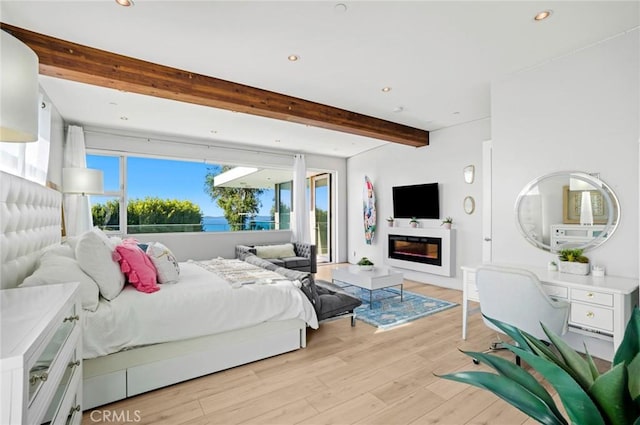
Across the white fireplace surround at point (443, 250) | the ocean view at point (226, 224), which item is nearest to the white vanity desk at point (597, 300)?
the white fireplace surround at point (443, 250)

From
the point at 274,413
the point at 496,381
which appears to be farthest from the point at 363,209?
the point at 496,381

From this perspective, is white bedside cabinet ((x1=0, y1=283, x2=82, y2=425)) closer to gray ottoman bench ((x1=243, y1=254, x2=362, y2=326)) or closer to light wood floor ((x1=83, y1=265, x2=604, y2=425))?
light wood floor ((x1=83, y1=265, x2=604, y2=425))

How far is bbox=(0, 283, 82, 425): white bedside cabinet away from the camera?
89cm

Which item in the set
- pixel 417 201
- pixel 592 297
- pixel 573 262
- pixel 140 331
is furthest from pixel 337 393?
pixel 417 201

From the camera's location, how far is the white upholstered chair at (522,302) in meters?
2.32

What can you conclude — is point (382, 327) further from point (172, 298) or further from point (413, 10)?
point (413, 10)

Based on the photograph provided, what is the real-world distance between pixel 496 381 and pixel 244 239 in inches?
245

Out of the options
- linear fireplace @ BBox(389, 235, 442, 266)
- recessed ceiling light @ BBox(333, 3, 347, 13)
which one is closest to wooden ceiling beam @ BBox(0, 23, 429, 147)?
recessed ceiling light @ BBox(333, 3, 347, 13)

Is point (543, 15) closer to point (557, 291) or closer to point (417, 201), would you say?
point (557, 291)

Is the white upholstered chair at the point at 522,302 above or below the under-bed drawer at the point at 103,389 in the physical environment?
above

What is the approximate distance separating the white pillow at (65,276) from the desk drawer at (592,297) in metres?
3.50

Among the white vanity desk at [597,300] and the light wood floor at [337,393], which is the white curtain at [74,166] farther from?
the white vanity desk at [597,300]

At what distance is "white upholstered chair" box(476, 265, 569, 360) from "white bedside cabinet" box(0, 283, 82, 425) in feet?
8.48

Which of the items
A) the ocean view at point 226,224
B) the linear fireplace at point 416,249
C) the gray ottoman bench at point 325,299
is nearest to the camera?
the gray ottoman bench at point 325,299
